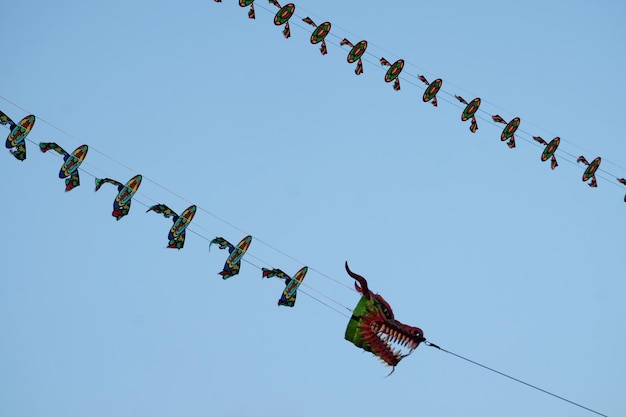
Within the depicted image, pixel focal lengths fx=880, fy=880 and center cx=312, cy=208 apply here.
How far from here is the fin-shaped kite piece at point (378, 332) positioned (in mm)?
19688

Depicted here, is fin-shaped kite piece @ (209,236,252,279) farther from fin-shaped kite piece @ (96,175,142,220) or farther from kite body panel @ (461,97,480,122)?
kite body panel @ (461,97,480,122)

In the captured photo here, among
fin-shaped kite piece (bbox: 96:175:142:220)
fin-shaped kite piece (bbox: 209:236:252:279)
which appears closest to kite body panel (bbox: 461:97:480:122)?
fin-shaped kite piece (bbox: 209:236:252:279)

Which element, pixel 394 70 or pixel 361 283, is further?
pixel 394 70

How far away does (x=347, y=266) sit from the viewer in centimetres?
2000

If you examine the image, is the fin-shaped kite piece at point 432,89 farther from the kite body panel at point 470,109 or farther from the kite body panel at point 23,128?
the kite body panel at point 23,128

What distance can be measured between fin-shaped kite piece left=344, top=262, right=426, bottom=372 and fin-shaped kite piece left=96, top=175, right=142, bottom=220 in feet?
18.3

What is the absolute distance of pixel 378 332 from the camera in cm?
1978

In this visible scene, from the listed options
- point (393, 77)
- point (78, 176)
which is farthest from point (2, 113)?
point (393, 77)

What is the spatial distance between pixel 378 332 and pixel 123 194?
641cm

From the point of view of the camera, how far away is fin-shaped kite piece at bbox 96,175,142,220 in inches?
744

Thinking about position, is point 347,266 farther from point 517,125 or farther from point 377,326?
point 517,125

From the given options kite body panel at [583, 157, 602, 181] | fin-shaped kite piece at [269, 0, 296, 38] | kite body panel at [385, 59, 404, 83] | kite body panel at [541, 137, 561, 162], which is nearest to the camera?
fin-shaped kite piece at [269, 0, 296, 38]

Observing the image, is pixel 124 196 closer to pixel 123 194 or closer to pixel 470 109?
pixel 123 194

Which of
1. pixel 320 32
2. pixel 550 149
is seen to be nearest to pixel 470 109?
pixel 550 149
